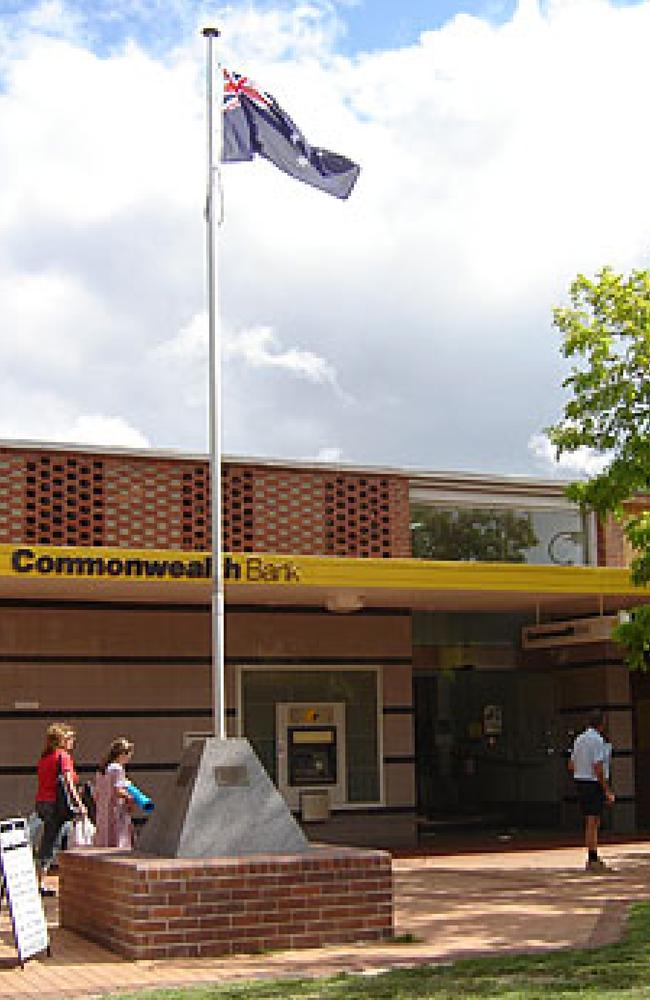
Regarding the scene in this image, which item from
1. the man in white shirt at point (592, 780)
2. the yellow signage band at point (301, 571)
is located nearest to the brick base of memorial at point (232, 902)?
the yellow signage band at point (301, 571)

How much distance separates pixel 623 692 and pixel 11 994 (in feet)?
47.4

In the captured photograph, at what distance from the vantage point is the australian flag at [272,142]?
13.5m

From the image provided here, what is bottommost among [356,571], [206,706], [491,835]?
[491,835]

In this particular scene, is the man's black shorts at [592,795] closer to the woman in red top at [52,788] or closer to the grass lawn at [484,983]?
the woman in red top at [52,788]

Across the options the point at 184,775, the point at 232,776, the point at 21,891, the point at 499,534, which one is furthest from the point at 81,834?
the point at 499,534

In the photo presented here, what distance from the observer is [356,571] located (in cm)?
1722

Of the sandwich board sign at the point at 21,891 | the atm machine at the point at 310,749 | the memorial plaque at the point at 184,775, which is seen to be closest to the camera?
the sandwich board sign at the point at 21,891

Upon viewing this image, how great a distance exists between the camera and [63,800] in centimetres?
1338

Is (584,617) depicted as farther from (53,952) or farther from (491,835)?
(53,952)

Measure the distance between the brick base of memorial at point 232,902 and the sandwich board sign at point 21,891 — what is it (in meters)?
0.54

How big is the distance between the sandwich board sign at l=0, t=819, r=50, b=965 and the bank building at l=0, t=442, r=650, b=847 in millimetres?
5892

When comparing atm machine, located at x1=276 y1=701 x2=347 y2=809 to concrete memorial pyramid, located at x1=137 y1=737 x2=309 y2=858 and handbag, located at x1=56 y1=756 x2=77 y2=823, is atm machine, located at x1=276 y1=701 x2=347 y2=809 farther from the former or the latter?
concrete memorial pyramid, located at x1=137 y1=737 x2=309 y2=858

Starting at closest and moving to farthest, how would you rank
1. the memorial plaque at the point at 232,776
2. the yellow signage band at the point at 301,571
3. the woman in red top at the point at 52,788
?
the memorial plaque at the point at 232,776 → the woman in red top at the point at 52,788 → the yellow signage band at the point at 301,571

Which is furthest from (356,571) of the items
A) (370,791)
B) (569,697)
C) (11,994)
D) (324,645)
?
(11,994)
